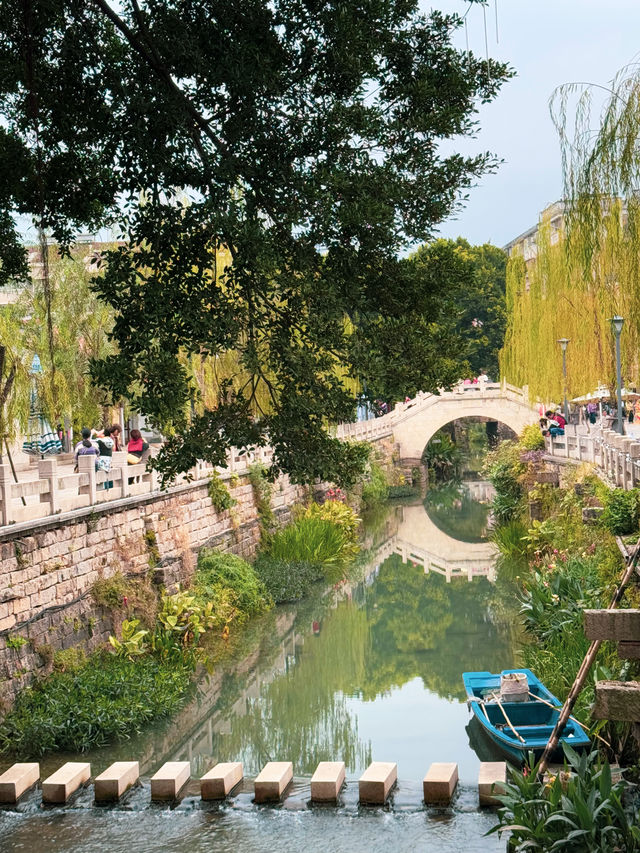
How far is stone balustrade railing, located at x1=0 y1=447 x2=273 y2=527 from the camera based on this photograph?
12445mm

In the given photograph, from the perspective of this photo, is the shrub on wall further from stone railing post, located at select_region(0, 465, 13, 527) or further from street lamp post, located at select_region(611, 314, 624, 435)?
street lamp post, located at select_region(611, 314, 624, 435)

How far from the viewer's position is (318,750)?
1245cm

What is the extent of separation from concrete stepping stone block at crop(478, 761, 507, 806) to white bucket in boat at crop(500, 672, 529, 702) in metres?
2.30

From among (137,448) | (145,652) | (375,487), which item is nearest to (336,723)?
(145,652)

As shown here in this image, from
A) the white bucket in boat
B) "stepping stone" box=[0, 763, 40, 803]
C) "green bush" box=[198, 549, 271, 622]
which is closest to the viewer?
"stepping stone" box=[0, 763, 40, 803]

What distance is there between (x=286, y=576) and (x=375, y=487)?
46.9 feet

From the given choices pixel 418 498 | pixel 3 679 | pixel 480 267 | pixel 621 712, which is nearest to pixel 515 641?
pixel 3 679

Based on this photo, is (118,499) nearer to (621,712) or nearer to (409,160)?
(409,160)

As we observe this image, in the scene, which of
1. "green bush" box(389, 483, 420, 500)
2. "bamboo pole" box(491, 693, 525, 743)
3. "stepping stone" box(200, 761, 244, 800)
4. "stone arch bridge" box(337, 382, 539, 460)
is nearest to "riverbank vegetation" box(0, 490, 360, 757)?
"stepping stone" box(200, 761, 244, 800)

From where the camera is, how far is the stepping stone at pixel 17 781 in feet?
31.0

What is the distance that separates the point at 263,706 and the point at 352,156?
9.03m

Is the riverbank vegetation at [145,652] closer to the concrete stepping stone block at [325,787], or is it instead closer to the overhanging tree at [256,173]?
the concrete stepping stone block at [325,787]

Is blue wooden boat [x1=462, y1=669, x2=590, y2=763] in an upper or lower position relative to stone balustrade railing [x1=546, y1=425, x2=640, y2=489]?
lower

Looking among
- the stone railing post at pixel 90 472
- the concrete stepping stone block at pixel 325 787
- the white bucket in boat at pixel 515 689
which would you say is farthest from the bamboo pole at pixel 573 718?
the stone railing post at pixel 90 472
